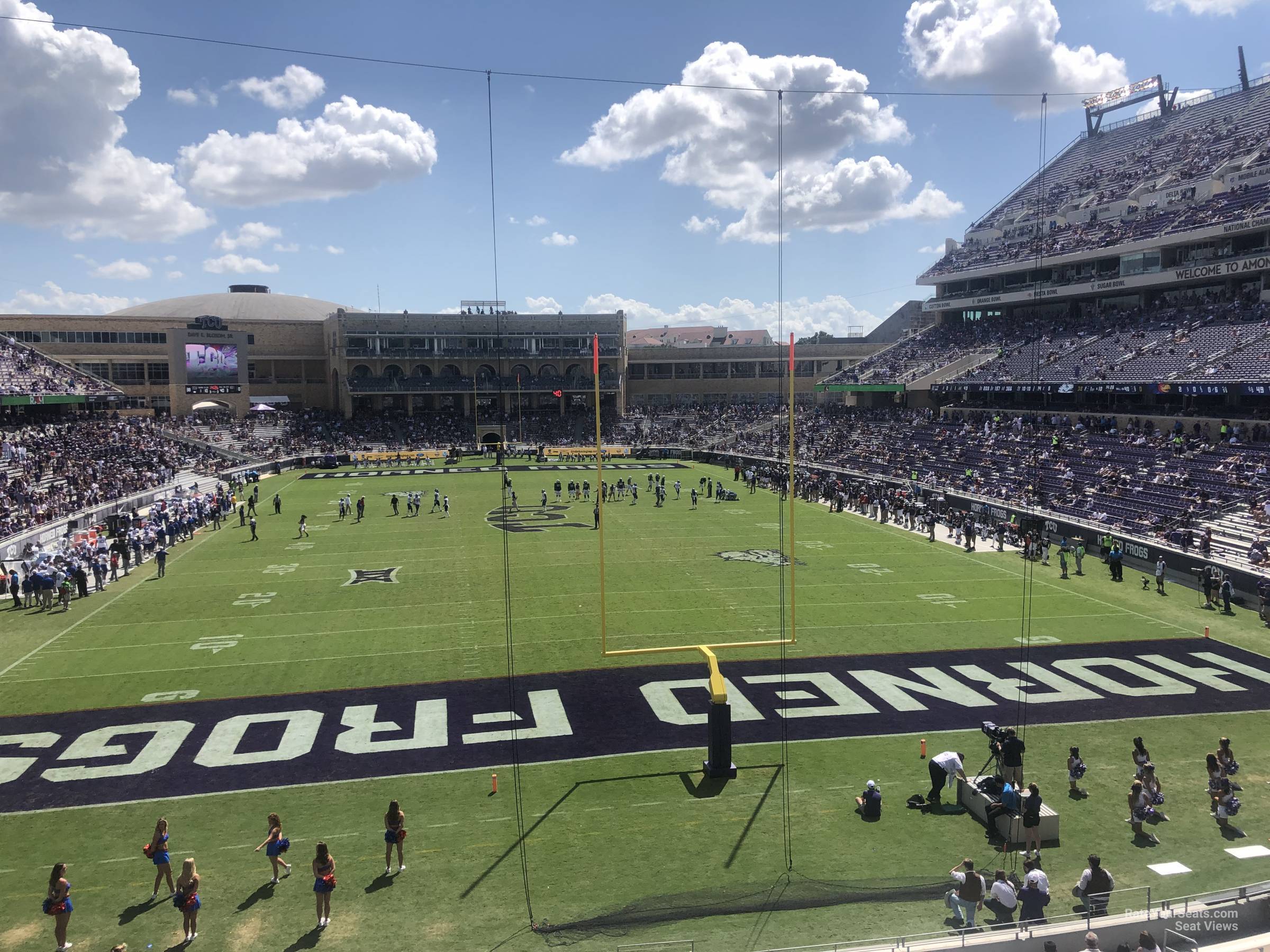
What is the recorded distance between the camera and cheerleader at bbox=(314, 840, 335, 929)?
A: 9586 millimetres

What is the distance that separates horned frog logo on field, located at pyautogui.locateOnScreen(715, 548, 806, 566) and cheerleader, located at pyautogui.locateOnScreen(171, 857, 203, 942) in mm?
20761

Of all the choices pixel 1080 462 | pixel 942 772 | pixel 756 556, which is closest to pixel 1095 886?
pixel 942 772

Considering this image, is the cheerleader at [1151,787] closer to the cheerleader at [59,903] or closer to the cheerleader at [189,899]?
the cheerleader at [189,899]

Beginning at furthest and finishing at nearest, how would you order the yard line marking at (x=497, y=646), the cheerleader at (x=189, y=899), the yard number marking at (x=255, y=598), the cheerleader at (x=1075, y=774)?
the yard number marking at (x=255, y=598), the yard line marking at (x=497, y=646), the cheerleader at (x=1075, y=774), the cheerleader at (x=189, y=899)

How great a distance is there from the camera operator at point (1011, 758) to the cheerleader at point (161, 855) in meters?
10.8

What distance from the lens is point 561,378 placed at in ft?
281

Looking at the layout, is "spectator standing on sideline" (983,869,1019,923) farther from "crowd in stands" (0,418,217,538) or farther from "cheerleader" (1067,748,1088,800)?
"crowd in stands" (0,418,217,538)

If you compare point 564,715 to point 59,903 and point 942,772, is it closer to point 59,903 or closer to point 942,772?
Answer: point 942,772

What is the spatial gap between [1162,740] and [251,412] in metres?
76.2

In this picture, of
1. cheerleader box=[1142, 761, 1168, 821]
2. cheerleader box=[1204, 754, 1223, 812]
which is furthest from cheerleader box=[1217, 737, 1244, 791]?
cheerleader box=[1142, 761, 1168, 821]

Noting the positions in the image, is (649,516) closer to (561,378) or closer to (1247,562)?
(1247,562)

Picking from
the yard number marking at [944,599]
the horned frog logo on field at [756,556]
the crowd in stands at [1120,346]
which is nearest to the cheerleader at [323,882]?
the yard number marking at [944,599]

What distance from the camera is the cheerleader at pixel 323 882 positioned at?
9586 millimetres

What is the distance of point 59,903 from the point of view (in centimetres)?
917
